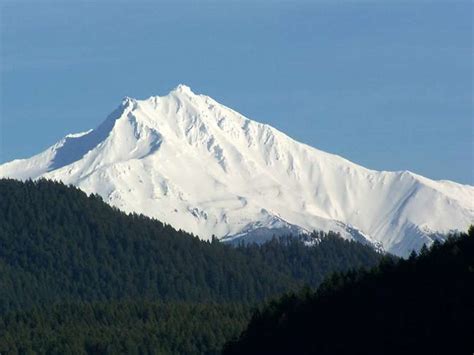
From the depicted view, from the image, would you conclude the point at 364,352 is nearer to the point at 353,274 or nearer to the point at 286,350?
the point at 286,350

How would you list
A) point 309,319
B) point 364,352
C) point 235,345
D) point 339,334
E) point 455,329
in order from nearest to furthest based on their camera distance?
point 455,329 → point 364,352 → point 339,334 → point 309,319 → point 235,345

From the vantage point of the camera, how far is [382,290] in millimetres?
159375

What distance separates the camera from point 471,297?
139 metres

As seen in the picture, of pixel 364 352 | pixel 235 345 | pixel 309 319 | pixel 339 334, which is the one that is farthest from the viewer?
pixel 235 345

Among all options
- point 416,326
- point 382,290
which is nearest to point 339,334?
point 382,290

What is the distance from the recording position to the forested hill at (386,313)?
138 m

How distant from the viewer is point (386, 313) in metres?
152

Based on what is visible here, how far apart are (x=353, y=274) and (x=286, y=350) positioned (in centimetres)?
2003

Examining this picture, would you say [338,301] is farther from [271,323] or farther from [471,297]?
[471,297]

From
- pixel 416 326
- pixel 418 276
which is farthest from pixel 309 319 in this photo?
pixel 416 326

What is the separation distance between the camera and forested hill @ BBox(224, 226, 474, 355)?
138 meters

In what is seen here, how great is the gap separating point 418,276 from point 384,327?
26.0 ft

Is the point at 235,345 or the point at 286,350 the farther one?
the point at 235,345

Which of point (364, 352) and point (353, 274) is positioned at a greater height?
point (353, 274)
